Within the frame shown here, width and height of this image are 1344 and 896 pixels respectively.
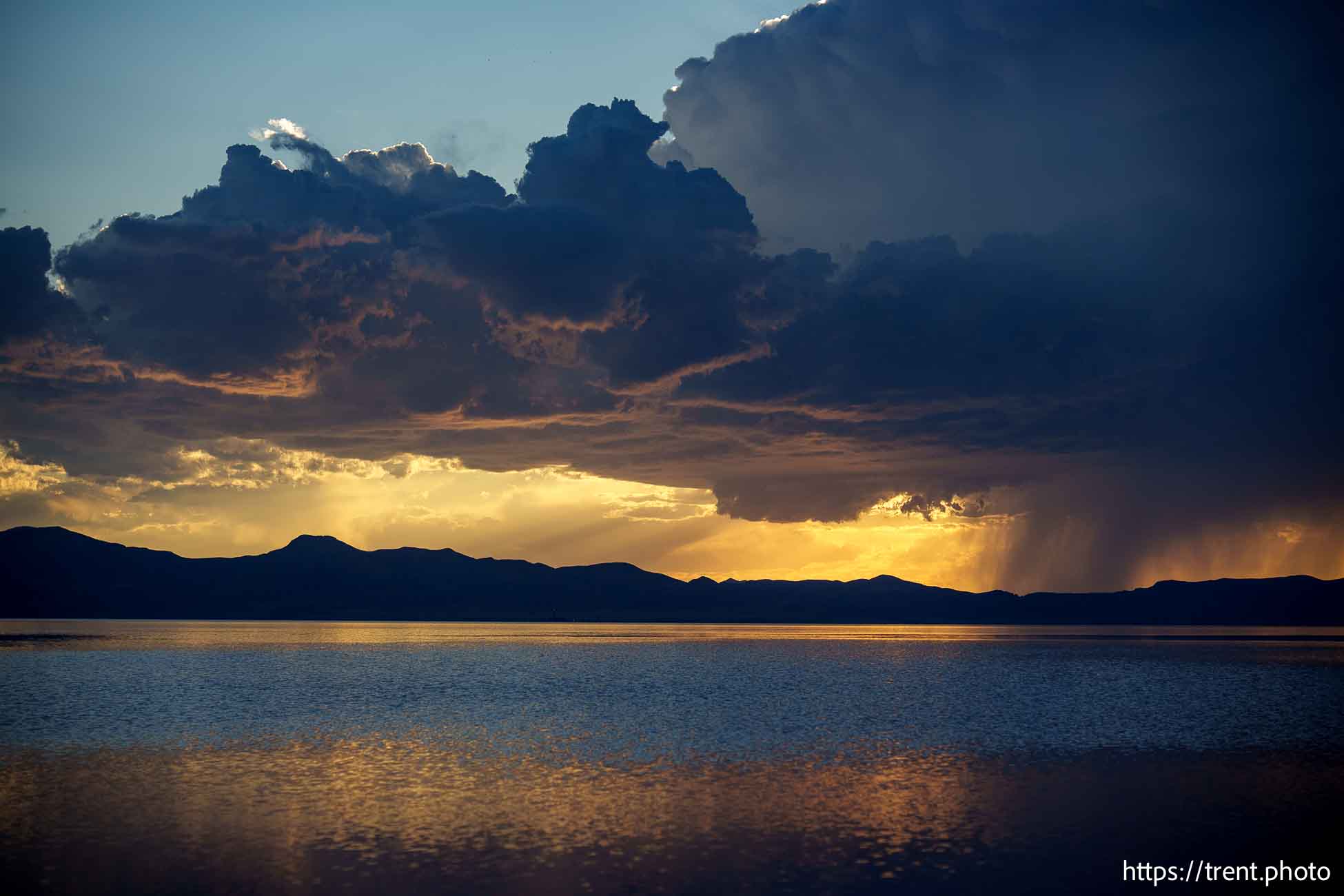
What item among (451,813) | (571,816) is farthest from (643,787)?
(451,813)

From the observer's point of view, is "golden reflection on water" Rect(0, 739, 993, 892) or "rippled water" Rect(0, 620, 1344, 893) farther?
"golden reflection on water" Rect(0, 739, 993, 892)

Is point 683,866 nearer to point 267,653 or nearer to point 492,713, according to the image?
point 492,713

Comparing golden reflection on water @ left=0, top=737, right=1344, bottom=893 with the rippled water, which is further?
the rippled water

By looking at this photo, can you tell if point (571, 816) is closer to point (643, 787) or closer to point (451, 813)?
point (451, 813)

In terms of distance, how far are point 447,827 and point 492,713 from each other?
36.9m

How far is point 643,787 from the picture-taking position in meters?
43.0

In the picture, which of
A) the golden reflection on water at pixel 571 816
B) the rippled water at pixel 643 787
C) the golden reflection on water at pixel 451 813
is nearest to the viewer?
the golden reflection on water at pixel 571 816

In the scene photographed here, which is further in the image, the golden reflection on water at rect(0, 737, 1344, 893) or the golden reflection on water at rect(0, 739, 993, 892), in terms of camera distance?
the golden reflection on water at rect(0, 739, 993, 892)

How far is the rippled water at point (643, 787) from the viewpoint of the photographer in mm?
30188

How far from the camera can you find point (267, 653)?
166 m

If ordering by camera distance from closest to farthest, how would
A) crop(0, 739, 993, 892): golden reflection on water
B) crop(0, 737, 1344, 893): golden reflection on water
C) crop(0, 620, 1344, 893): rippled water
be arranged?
crop(0, 737, 1344, 893): golden reflection on water
crop(0, 620, 1344, 893): rippled water
crop(0, 739, 993, 892): golden reflection on water

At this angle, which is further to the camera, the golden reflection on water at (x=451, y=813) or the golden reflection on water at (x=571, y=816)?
the golden reflection on water at (x=451, y=813)

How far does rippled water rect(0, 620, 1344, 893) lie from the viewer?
3019 centimetres

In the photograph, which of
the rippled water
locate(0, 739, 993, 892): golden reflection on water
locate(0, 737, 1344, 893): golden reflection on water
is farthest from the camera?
locate(0, 739, 993, 892): golden reflection on water
